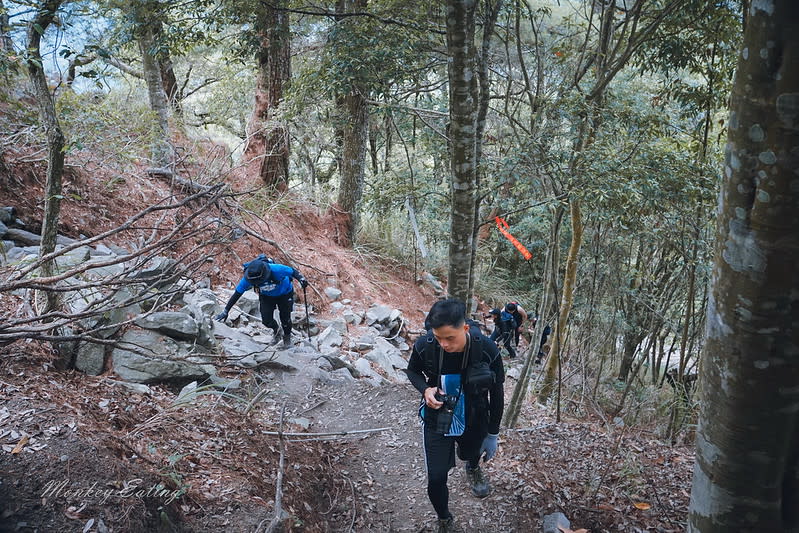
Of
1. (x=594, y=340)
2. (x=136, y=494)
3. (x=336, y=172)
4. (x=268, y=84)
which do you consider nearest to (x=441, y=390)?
(x=136, y=494)

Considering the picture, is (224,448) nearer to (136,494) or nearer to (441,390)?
(136,494)

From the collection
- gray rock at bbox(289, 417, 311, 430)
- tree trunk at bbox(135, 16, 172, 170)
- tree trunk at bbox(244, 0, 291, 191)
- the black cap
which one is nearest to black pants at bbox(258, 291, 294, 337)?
the black cap

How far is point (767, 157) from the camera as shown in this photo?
5.25 ft

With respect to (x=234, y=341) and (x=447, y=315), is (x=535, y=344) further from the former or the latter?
(x=234, y=341)

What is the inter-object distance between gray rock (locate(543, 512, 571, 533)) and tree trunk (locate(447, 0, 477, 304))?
7.89 feet

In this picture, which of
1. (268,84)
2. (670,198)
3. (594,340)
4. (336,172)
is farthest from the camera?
(336,172)

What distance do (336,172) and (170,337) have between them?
1308cm

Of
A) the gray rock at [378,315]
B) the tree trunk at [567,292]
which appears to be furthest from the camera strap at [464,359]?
the gray rock at [378,315]

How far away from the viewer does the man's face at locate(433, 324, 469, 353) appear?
3.09m

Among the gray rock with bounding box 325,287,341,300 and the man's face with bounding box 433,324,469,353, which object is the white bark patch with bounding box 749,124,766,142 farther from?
the gray rock with bounding box 325,287,341,300

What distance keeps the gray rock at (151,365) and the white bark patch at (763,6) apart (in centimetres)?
472

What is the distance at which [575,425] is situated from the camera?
241 inches

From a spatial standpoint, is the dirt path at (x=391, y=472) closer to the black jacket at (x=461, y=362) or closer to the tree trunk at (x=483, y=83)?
the black jacket at (x=461, y=362)

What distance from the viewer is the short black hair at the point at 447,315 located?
3.05 metres
